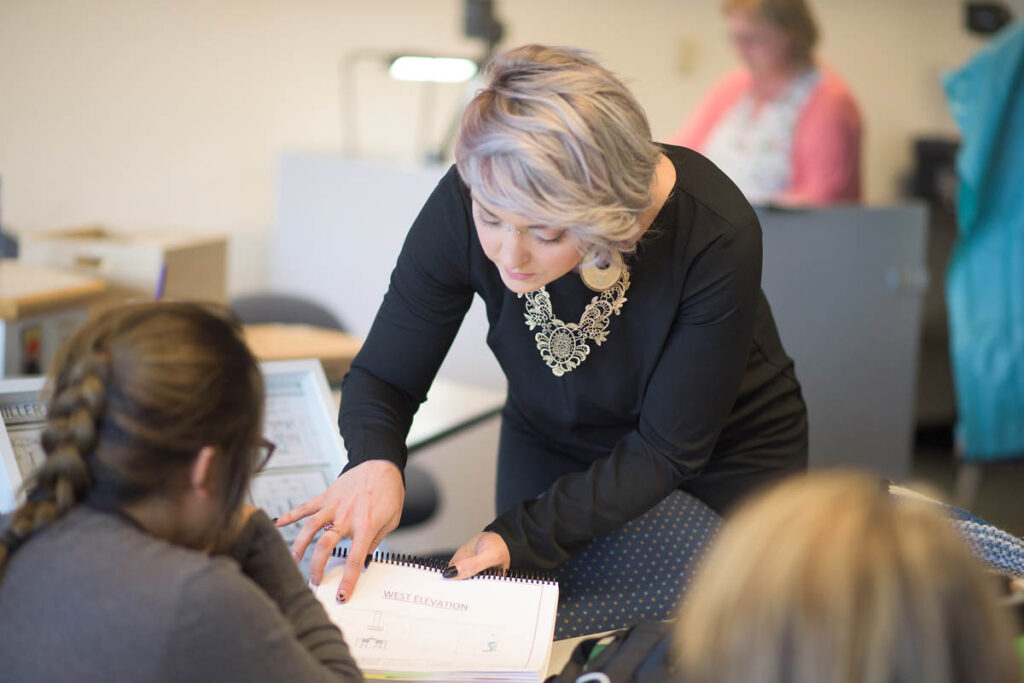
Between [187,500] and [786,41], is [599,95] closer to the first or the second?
[187,500]

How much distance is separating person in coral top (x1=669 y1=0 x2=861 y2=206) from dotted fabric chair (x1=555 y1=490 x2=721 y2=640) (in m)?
1.80

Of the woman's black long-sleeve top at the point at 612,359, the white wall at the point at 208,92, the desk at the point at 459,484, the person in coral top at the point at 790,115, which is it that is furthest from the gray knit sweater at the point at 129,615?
the person in coral top at the point at 790,115

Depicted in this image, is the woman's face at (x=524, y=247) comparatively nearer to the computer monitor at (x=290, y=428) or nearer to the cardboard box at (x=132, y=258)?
the computer monitor at (x=290, y=428)

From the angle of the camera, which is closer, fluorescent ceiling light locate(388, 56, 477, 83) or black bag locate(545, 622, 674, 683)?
black bag locate(545, 622, 674, 683)

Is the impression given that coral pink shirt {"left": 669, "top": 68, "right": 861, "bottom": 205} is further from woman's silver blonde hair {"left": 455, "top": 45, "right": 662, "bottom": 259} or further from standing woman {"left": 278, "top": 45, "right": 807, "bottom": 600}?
woman's silver blonde hair {"left": 455, "top": 45, "right": 662, "bottom": 259}

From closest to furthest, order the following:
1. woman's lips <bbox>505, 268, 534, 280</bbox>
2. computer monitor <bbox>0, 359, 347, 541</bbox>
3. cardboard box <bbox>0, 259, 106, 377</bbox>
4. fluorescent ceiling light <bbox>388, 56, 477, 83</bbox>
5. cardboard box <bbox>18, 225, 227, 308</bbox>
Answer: woman's lips <bbox>505, 268, 534, 280</bbox>, computer monitor <bbox>0, 359, 347, 541</bbox>, cardboard box <bbox>0, 259, 106, 377</bbox>, cardboard box <bbox>18, 225, 227, 308</bbox>, fluorescent ceiling light <bbox>388, 56, 477, 83</bbox>

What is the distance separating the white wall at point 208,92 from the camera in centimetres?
284

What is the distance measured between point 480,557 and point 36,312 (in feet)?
3.46

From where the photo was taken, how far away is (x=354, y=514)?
1253mm

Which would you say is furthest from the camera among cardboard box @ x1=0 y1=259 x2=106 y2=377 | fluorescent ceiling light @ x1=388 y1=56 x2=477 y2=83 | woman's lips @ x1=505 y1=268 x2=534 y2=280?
fluorescent ceiling light @ x1=388 y1=56 x2=477 y2=83

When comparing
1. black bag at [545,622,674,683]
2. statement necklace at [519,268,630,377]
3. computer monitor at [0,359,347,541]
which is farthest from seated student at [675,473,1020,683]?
computer monitor at [0,359,347,541]

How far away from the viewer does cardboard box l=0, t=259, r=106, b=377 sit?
1.80m

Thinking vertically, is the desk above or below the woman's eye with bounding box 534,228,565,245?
below

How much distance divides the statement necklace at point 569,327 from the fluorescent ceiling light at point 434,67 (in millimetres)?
1409
